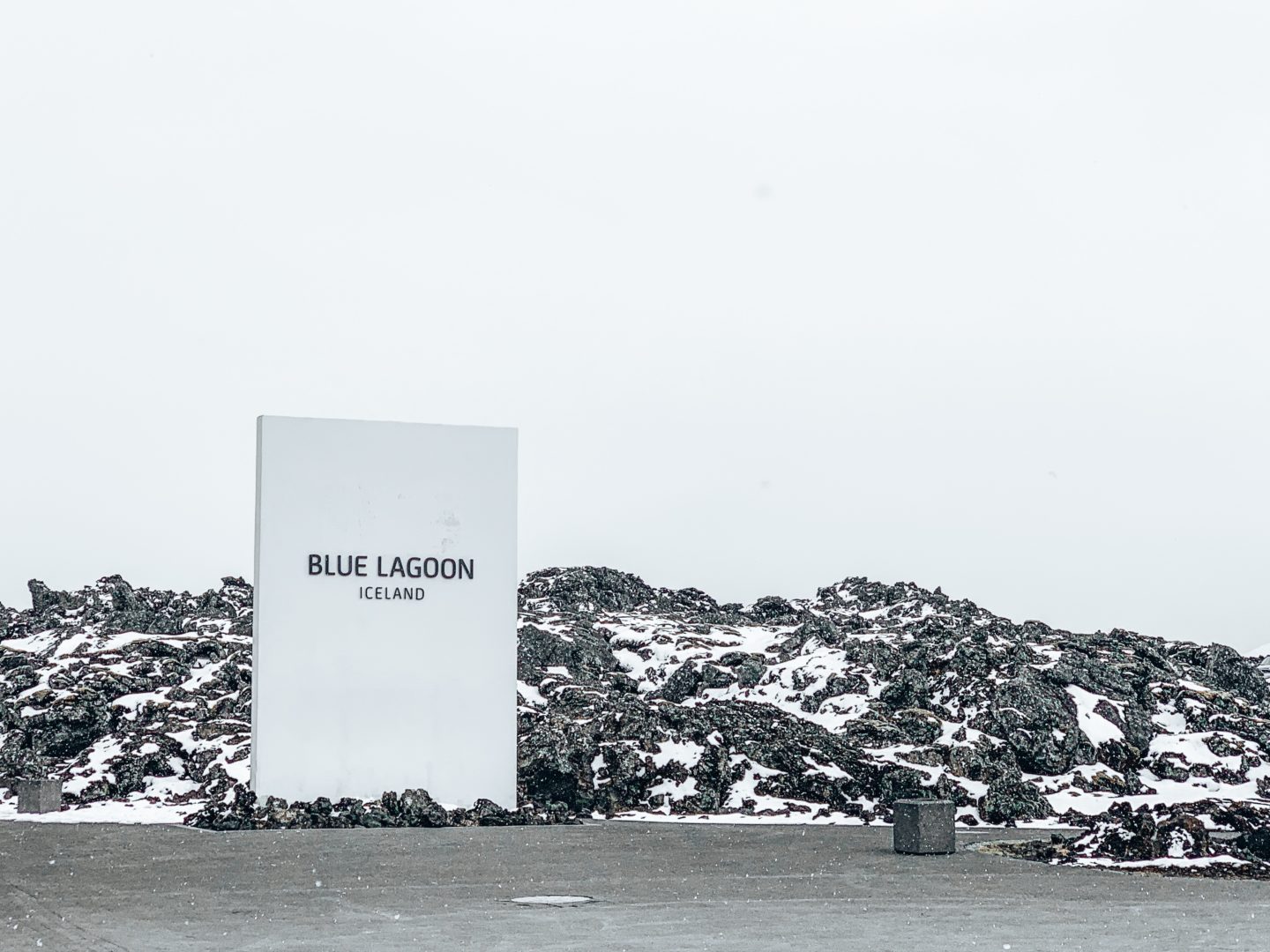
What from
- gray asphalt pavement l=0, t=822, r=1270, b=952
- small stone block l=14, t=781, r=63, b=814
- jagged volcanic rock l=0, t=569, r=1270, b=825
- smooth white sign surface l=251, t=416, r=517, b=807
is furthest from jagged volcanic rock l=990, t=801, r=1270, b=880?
small stone block l=14, t=781, r=63, b=814

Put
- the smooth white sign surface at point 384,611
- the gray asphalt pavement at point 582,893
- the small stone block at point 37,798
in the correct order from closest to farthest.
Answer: the gray asphalt pavement at point 582,893, the smooth white sign surface at point 384,611, the small stone block at point 37,798

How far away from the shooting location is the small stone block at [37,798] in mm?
26406

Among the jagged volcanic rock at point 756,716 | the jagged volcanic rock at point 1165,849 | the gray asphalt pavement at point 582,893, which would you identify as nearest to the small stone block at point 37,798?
the jagged volcanic rock at point 756,716

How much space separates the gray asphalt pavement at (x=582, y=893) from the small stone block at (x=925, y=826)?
0.44 metres

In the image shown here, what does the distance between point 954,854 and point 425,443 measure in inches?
421

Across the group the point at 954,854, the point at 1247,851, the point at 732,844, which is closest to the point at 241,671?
the point at 732,844

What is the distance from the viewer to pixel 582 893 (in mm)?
14805

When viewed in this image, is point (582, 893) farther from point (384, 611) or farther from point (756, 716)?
point (756, 716)

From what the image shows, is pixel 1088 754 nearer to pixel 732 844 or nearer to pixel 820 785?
pixel 820 785

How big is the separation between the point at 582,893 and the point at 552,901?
2.63 feet

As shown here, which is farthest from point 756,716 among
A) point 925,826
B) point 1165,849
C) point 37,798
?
point 1165,849

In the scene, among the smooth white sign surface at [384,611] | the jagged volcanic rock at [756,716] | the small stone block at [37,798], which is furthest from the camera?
the jagged volcanic rock at [756,716]

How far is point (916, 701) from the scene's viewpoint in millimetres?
33406

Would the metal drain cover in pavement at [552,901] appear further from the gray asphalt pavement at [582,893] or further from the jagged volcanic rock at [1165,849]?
the jagged volcanic rock at [1165,849]
